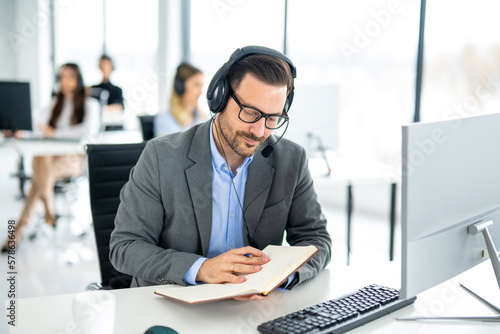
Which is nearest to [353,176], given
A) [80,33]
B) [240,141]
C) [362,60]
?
[240,141]

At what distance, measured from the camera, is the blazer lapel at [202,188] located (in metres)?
1.38

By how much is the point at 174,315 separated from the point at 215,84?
61 cm

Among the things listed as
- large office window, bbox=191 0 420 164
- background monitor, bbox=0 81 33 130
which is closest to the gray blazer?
background monitor, bbox=0 81 33 130

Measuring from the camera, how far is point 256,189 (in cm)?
145

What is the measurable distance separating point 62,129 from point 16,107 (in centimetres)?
70

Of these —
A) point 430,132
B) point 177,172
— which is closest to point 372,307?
point 430,132

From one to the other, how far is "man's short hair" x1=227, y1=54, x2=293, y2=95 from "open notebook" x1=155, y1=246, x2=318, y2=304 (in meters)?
0.44

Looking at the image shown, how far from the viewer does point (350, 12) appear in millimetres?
4383

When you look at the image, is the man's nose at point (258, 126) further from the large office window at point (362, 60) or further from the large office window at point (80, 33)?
the large office window at point (80, 33)

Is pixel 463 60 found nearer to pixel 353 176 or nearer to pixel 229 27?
pixel 353 176

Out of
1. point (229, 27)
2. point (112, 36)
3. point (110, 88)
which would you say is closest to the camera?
point (229, 27)

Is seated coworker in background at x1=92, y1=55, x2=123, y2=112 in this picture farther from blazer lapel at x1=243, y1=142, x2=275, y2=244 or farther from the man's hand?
the man's hand

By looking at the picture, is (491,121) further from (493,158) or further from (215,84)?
(215,84)

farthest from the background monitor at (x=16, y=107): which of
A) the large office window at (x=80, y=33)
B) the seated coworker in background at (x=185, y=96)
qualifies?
the large office window at (x=80, y=33)
